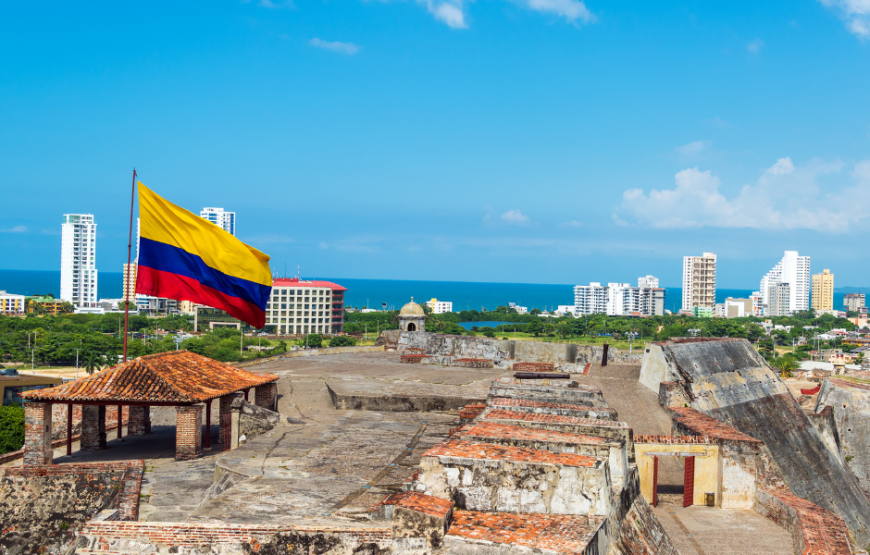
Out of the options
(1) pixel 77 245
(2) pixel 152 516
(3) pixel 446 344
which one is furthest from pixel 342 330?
(2) pixel 152 516

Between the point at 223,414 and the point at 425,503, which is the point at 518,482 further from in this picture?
the point at 223,414

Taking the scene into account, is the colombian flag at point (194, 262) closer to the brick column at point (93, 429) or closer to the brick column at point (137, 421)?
the brick column at point (93, 429)

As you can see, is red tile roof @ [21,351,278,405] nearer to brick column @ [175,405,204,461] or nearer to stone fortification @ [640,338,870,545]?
brick column @ [175,405,204,461]

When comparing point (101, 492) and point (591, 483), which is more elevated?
point (591, 483)

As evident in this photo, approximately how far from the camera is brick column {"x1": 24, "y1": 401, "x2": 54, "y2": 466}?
1341 cm

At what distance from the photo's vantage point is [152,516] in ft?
33.2

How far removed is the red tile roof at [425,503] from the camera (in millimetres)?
6957

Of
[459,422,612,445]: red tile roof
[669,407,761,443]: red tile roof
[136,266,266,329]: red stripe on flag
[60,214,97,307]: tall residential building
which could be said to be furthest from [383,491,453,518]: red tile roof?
[60,214,97,307]: tall residential building

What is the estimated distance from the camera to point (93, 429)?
51.5 ft

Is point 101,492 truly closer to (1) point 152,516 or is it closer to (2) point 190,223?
(1) point 152,516

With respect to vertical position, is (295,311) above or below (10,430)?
above

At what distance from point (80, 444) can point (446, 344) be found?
1623 centimetres

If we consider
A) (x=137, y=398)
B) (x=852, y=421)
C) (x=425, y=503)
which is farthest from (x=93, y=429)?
Result: (x=852, y=421)

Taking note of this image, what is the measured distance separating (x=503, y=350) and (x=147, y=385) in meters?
17.3
